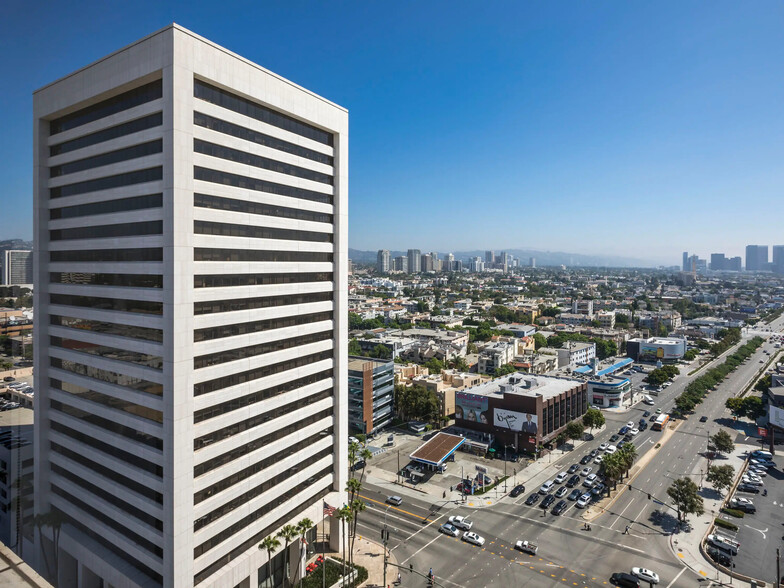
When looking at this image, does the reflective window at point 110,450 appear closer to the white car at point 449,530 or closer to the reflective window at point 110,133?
the reflective window at point 110,133

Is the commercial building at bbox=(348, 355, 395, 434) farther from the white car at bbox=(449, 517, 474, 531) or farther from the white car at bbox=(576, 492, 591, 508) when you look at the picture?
the white car at bbox=(576, 492, 591, 508)

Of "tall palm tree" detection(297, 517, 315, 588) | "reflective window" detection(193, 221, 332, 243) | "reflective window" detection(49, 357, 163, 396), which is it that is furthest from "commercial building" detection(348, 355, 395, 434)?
"reflective window" detection(49, 357, 163, 396)

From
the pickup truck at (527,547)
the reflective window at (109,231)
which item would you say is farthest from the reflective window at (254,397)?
the pickup truck at (527,547)

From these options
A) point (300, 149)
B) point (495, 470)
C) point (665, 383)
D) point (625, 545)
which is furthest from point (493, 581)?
point (665, 383)

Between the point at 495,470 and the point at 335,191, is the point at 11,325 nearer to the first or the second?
the point at 335,191

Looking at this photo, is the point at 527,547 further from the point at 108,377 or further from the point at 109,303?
the point at 109,303

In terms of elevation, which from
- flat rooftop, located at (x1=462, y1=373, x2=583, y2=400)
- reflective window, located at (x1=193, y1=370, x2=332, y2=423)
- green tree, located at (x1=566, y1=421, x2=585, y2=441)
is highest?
reflective window, located at (x1=193, y1=370, x2=332, y2=423)

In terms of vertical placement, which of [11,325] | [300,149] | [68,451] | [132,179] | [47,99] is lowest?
[68,451]

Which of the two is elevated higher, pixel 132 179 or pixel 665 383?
pixel 132 179
